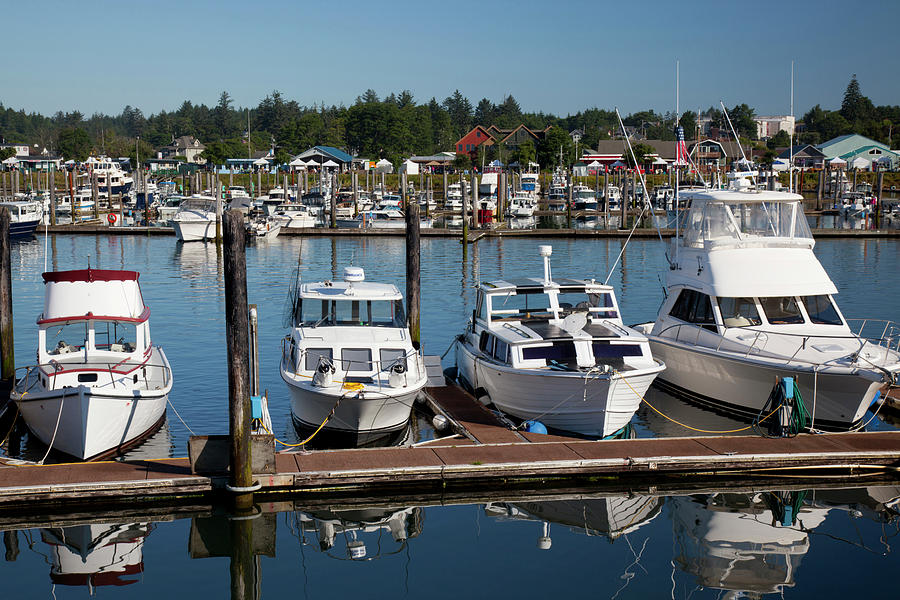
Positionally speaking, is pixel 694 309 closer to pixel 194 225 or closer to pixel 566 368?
pixel 566 368

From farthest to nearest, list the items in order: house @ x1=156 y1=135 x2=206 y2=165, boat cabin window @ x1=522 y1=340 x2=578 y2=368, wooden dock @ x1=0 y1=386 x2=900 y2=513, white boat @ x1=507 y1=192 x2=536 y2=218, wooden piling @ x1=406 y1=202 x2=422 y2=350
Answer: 1. house @ x1=156 y1=135 x2=206 y2=165
2. white boat @ x1=507 y1=192 x2=536 y2=218
3. wooden piling @ x1=406 y1=202 x2=422 y2=350
4. boat cabin window @ x1=522 y1=340 x2=578 y2=368
5. wooden dock @ x1=0 y1=386 x2=900 y2=513

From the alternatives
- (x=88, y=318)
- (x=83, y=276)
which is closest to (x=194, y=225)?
(x=83, y=276)

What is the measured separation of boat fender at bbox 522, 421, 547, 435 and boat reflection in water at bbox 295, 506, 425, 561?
12.5 feet

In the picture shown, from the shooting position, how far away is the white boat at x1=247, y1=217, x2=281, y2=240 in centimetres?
6328

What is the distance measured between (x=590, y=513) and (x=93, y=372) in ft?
31.0

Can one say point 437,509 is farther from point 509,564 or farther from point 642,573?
point 642,573

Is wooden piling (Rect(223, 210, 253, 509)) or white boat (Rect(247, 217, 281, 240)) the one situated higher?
white boat (Rect(247, 217, 281, 240))

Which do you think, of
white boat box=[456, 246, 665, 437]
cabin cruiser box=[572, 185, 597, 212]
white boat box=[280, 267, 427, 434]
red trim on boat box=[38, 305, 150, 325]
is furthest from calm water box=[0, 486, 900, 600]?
cabin cruiser box=[572, 185, 597, 212]

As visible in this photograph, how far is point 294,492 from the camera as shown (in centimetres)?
1560

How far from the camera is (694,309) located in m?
22.2

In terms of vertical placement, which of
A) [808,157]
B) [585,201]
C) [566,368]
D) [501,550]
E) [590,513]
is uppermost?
[808,157]

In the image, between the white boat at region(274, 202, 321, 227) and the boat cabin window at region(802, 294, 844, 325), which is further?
the white boat at region(274, 202, 321, 227)

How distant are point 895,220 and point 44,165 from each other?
122 m

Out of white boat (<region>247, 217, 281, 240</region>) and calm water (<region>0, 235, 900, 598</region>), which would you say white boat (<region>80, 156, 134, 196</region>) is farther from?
calm water (<region>0, 235, 900, 598</region>)
